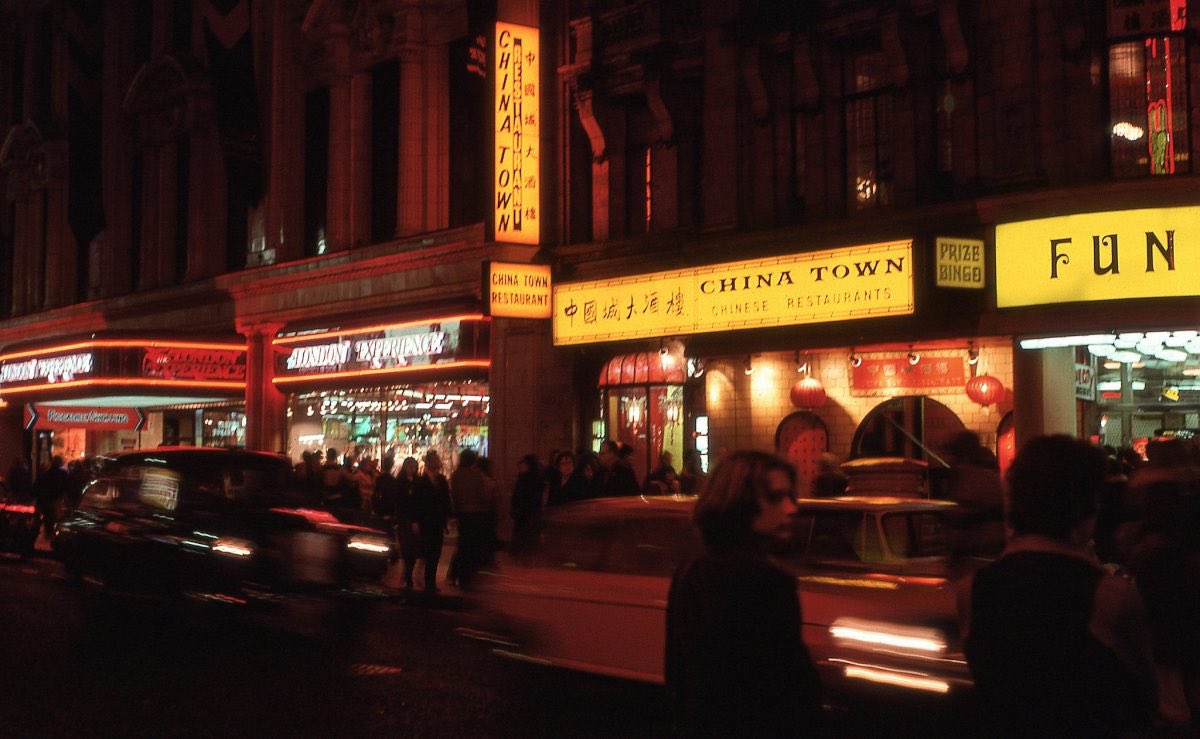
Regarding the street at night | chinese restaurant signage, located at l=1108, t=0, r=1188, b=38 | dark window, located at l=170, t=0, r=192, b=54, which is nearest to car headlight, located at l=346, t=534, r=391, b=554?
the street at night

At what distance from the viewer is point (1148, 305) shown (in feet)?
49.5

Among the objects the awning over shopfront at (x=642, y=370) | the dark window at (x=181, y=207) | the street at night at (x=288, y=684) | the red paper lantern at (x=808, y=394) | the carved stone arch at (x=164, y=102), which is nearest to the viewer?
the street at night at (x=288, y=684)

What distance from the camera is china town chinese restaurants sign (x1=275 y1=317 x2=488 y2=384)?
76.6 ft

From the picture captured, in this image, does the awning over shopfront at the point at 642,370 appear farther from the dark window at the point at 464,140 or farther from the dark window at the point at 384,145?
the dark window at the point at 384,145

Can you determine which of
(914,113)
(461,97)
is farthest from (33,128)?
(914,113)

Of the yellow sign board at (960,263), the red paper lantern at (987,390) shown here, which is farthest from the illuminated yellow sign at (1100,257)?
the red paper lantern at (987,390)

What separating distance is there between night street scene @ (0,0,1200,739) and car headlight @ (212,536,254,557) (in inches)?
1.3

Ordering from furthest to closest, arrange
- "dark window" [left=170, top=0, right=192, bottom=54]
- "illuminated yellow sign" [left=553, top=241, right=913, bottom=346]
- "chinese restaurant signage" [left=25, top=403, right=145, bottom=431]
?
"chinese restaurant signage" [left=25, top=403, right=145, bottom=431] < "dark window" [left=170, top=0, right=192, bottom=54] < "illuminated yellow sign" [left=553, top=241, right=913, bottom=346]

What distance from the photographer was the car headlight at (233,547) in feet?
40.7

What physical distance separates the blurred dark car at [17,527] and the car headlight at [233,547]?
12178 millimetres

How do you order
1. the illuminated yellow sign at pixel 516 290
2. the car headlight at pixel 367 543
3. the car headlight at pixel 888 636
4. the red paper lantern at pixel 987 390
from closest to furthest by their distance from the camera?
the car headlight at pixel 888 636, the car headlight at pixel 367 543, the red paper lantern at pixel 987 390, the illuminated yellow sign at pixel 516 290

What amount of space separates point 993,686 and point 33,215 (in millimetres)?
39042

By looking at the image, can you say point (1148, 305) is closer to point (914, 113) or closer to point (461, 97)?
point (914, 113)

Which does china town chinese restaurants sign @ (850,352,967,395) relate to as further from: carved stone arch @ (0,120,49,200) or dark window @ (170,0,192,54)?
carved stone arch @ (0,120,49,200)
